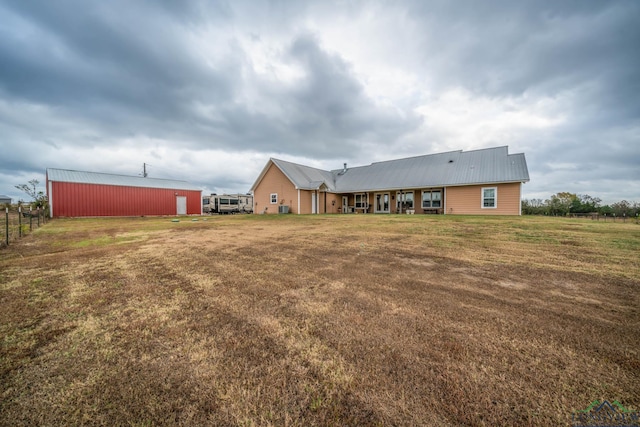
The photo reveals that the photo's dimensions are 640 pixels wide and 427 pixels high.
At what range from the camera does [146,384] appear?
1.61 m

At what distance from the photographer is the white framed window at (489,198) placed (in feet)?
57.8

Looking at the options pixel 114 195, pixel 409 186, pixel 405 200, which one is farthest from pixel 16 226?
pixel 405 200

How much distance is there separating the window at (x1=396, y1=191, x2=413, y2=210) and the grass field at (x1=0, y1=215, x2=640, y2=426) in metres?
18.0

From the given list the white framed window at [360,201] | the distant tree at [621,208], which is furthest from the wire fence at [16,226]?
the distant tree at [621,208]

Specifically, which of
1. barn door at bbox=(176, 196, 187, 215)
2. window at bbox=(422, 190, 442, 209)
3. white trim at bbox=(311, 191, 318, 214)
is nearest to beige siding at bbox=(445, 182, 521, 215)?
window at bbox=(422, 190, 442, 209)

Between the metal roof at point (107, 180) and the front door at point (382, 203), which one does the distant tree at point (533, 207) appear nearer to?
the front door at point (382, 203)

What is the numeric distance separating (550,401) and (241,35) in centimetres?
1895

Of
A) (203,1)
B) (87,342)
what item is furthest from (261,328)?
(203,1)

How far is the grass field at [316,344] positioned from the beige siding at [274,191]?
1831cm

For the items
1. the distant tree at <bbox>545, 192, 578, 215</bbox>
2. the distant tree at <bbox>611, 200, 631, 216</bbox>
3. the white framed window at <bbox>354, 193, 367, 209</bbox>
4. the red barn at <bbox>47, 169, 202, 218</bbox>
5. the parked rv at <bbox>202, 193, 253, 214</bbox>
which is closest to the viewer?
the red barn at <bbox>47, 169, 202, 218</bbox>

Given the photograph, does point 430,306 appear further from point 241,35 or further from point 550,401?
point 241,35

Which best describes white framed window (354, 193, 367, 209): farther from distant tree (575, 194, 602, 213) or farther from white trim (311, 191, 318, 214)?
distant tree (575, 194, 602, 213)

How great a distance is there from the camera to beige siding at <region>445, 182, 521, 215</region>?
1702 cm

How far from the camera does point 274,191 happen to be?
24000 millimetres
